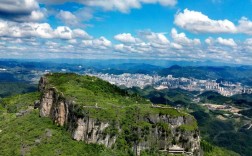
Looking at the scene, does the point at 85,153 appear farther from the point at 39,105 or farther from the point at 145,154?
the point at 39,105

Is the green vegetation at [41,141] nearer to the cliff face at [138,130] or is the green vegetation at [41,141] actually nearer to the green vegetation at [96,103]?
the cliff face at [138,130]

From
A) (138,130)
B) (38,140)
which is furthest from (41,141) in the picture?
(138,130)

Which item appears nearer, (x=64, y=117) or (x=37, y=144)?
(x=37, y=144)

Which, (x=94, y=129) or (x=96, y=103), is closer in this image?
(x=94, y=129)

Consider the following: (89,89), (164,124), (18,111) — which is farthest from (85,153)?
(18,111)

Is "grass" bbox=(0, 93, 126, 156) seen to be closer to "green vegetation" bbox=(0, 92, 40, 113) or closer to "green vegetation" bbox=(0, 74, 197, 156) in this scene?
"green vegetation" bbox=(0, 74, 197, 156)

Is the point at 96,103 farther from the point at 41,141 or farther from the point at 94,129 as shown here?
the point at 41,141

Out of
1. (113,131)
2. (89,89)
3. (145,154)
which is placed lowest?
(145,154)

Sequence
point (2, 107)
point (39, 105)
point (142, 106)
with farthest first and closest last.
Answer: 1. point (2, 107)
2. point (39, 105)
3. point (142, 106)

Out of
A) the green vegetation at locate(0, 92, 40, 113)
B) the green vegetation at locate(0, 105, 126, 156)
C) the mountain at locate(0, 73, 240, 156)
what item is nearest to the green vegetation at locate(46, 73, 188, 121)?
the mountain at locate(0, 73, 240, 156)

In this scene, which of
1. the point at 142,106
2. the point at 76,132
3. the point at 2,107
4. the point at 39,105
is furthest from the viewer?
the point at 2,107
